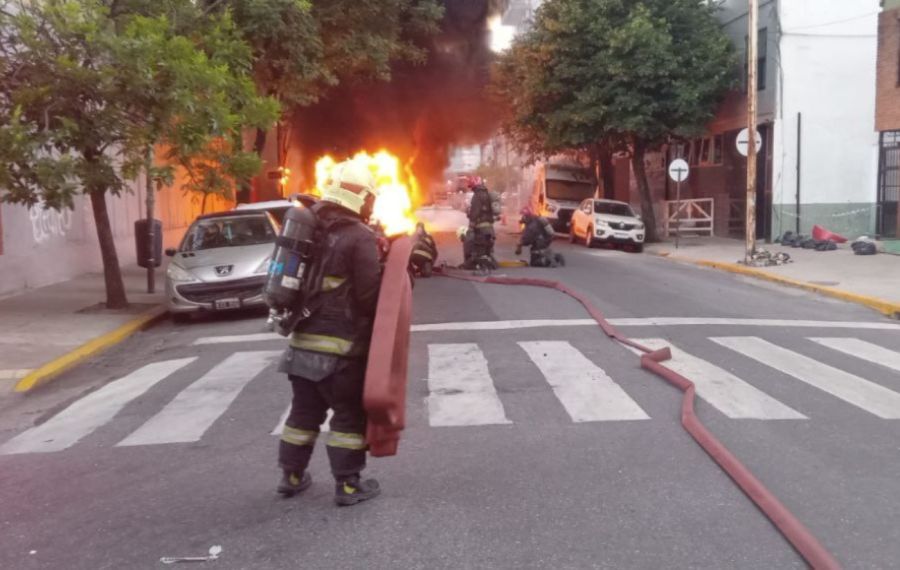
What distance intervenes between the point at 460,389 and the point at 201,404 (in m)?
2.08

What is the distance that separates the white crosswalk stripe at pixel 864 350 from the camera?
798 cm

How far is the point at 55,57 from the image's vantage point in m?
9.63

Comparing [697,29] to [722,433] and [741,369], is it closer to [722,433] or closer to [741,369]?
[741,369]

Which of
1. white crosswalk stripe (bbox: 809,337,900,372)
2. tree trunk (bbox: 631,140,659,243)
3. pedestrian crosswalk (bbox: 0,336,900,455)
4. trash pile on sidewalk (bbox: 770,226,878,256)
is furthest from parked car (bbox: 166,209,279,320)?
tree trunk (bbox: 631,140,659,243)

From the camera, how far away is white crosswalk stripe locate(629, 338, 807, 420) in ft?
19.5

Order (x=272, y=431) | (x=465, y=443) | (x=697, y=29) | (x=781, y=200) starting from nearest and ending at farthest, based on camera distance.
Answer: (x=465, y=443), (x=272, y=431), (x=781, y=200), (x=697, y=29)

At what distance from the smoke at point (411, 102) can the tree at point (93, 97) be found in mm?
16651

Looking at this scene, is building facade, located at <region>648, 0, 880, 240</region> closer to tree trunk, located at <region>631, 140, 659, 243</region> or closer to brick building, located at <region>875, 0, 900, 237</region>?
brick building, located at <region>875, 0, 900, 237</region>

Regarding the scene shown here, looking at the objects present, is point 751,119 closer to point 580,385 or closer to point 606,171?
point 580,385

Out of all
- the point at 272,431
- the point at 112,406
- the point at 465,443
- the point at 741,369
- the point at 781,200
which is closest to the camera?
the point at 465,443

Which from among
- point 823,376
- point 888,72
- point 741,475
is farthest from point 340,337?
point 888,72

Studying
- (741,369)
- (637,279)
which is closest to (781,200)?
(637,279)

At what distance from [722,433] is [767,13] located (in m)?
21.1

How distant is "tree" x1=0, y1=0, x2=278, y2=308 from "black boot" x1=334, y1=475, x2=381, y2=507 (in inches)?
267
